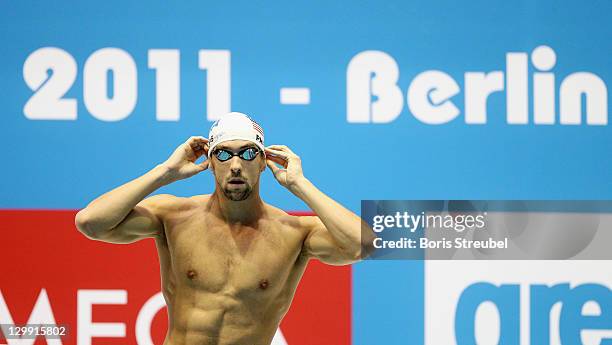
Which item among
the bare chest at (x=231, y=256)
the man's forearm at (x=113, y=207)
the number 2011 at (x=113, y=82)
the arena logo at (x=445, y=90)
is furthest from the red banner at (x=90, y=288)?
the man's forearm at (x=113, y=207)

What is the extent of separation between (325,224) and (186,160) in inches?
23.7

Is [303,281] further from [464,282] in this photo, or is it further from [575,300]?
[575,300]

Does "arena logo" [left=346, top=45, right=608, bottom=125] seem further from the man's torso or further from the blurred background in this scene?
the man's torso

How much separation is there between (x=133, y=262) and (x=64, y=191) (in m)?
0.52

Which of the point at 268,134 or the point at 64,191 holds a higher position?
the point at 268,134

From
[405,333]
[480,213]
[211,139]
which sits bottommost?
[405,333]

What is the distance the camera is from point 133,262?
4016 mm

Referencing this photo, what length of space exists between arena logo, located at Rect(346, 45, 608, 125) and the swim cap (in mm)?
1235

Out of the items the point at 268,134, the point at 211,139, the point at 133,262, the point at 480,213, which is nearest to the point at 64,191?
the point at 133,262

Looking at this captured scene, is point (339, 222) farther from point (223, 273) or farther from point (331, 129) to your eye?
point (331, 129)

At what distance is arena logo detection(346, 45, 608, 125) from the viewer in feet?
13.3

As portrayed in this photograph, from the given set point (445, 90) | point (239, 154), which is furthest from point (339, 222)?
point (445, 90)

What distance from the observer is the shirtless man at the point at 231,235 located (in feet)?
9.36

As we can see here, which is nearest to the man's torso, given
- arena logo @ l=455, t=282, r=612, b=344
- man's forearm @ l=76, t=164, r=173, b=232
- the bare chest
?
the bare chest
